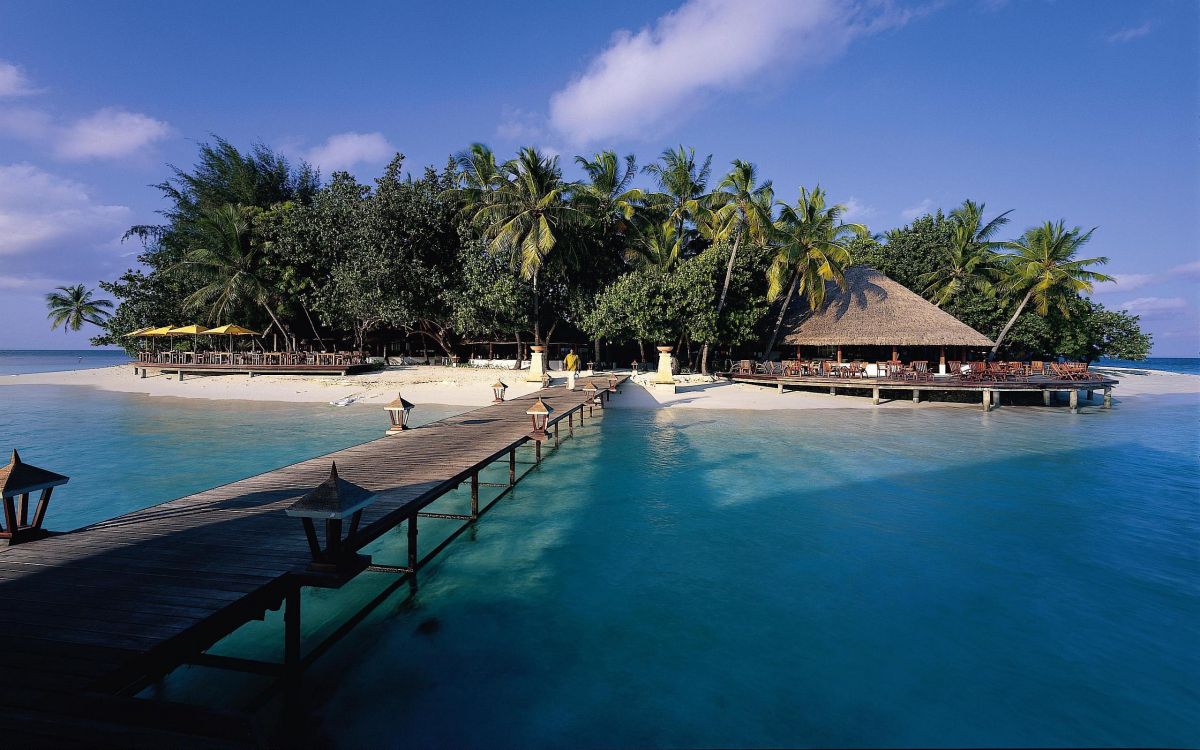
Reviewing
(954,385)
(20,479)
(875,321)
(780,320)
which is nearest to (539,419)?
(20,479)

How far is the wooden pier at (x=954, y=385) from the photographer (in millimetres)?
22094

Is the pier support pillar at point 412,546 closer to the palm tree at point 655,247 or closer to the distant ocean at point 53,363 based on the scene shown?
the palm tree at point 655,247

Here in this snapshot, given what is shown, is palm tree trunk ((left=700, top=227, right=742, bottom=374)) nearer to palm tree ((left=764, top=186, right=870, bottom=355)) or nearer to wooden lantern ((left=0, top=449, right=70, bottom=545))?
palm tree ((left=764, top=186, right=870, bottom=355))

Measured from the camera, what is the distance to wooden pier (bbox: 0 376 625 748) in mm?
2240

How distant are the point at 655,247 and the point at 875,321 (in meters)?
12.4

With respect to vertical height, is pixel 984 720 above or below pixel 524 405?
below

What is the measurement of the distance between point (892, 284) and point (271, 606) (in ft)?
Result: 107

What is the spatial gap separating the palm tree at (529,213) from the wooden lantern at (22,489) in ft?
67.9

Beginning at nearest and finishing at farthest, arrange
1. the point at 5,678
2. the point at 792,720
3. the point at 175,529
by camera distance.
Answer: the point at 5,678
the point at 792,720
the point at 175,529

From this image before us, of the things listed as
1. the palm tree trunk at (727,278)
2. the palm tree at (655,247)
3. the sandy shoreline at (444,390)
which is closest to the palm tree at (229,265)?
the sandy shoreline at (444,390)

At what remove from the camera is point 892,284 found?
29.1 meters

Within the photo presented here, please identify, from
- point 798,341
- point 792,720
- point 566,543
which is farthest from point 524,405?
point 798,341

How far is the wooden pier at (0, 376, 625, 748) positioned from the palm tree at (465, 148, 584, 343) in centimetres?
1883

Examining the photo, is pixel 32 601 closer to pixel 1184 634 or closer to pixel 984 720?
pixel 984 720
